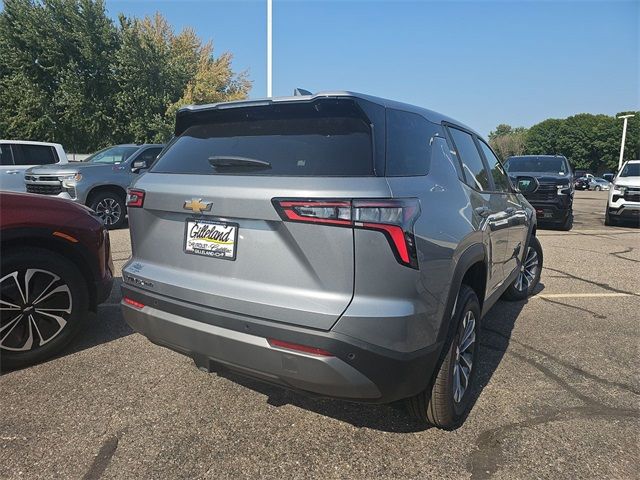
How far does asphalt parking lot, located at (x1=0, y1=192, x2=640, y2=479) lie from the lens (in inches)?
91.1

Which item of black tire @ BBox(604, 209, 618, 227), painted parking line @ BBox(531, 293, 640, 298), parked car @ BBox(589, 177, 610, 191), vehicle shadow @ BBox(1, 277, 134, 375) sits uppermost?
vehicle shadow @ BBox(1, 277, 134, 375)

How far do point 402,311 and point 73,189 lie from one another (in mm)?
8829

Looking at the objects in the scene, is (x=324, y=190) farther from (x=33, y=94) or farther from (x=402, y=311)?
(x=33, y=94)

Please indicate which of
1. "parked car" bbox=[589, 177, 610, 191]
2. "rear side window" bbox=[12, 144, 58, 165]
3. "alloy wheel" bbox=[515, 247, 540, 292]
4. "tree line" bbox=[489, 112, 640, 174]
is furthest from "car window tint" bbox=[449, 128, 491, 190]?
"tree line" bbox=[489, 112, 640, 174]

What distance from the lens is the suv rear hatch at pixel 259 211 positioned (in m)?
2.06

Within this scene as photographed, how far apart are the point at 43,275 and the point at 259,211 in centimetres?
206

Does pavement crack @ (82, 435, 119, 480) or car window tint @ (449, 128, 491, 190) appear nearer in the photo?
pavement crack @ (82, 435, 119, 480)

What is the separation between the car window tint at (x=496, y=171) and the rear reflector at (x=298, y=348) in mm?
2382

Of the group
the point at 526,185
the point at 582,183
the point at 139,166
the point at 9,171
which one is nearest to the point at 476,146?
the point at 526,185

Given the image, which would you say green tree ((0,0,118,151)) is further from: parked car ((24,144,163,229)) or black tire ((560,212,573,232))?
black tire ((560,212,573,232))

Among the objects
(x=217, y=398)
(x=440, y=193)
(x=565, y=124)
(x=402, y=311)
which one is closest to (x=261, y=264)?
(x=402, y=311)

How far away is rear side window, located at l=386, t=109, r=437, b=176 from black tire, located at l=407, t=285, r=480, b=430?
2.56 ft

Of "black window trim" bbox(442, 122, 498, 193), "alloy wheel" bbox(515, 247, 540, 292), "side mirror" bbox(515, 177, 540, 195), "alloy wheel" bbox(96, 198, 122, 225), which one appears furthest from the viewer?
"alloy wheel" bbox(96, 198, 122, 225)

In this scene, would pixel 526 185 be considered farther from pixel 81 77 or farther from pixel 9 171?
pixel 81 77
